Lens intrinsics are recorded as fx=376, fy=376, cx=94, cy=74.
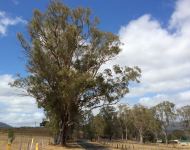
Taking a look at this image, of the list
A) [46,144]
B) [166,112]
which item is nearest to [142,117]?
[166,112]

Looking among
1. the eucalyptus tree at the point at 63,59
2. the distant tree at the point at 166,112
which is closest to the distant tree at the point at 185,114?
the distant tree at the point at 166,112

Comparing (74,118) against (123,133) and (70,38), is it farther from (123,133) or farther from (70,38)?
(123,133)

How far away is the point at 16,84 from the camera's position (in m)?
54.1

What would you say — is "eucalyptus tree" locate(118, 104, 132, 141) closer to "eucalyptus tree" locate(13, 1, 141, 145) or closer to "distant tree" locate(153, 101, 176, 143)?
"distant tree" locate(153, 101, 176, 143)

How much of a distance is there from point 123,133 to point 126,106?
27.7 meters

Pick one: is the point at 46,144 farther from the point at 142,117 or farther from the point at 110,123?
the point at 142,117

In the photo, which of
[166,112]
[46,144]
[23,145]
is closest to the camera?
[23,145]

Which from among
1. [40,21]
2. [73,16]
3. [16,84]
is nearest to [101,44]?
[73,16]

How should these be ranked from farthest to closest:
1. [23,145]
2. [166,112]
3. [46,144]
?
1. [166,112]
2. [46,144]
3. [23,145]

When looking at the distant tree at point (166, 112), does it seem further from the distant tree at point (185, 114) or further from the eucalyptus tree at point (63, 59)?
the eucalyptus tree at point (63, 59)

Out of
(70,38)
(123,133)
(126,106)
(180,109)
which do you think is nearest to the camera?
(70,38)

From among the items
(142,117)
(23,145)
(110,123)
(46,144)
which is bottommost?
(23,145)

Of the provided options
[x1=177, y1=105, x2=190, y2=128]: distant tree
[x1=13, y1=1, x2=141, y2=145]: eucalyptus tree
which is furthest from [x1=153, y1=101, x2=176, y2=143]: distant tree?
[x1=13, y1=1, x2=141, y2=145]: eucalyptus tree

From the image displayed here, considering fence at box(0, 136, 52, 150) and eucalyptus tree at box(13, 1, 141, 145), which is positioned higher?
eucalyptus tree at box(13, 1, 141, 145)
